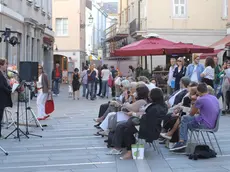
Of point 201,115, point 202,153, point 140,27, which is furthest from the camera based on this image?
point 140,27

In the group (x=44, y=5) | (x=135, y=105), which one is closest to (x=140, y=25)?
(x=44, y=5)

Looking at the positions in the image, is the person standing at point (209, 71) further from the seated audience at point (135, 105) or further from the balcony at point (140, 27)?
the balcony at point (140, 27)

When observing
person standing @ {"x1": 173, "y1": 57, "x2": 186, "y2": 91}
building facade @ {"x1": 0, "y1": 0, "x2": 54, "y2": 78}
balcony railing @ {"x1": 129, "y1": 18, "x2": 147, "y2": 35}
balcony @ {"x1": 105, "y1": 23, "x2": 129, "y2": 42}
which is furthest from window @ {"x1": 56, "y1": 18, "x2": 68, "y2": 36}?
person standing @ {"x1": 173, "y1": 57, "x2": 186, "y2": 91}

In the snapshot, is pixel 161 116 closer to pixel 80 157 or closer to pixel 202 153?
pixel 202 153

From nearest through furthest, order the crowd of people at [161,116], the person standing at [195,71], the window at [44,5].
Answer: the crowd of people at [161,116] → the person standing at [195,71] → the window at [44,5]

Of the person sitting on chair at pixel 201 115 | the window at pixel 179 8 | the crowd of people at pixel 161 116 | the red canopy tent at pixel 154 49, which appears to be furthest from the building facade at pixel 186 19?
the person sitting on chair at pixel 201 115

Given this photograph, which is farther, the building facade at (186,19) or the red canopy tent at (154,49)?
the building facade at (186,19)

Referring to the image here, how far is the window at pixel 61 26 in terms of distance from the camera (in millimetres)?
51312

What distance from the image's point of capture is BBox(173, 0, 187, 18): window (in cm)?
3675

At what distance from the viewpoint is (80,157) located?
9.41 metres

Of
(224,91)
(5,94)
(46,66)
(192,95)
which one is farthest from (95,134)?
(46,66)

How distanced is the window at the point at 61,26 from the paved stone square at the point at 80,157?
39039mm

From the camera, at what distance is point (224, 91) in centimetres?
1574

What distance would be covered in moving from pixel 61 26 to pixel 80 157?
42.9m
